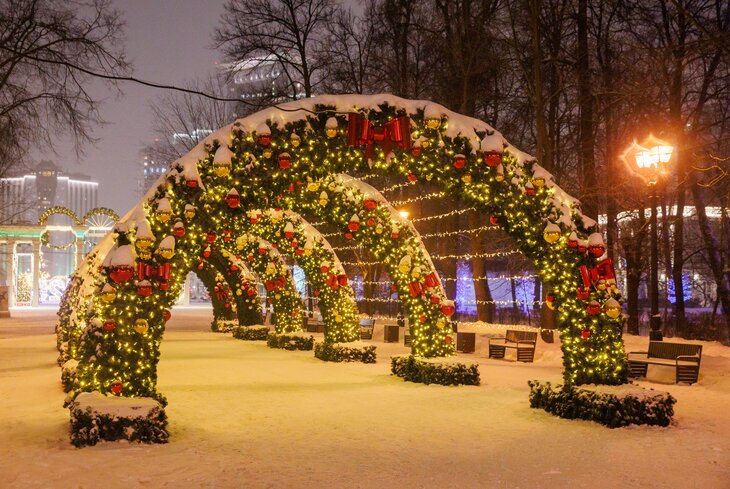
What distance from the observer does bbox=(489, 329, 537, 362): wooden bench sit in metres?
17.6

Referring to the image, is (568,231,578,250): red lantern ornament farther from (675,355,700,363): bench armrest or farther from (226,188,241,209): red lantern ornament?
(675,355,700,363): bench armrest

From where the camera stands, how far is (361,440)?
8336 millimetres

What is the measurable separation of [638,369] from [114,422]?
10.5m

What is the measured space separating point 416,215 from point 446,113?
19.5 m

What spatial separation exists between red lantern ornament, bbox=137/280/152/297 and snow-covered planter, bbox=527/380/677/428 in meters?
5.96

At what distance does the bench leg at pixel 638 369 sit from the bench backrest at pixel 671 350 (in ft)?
1.83

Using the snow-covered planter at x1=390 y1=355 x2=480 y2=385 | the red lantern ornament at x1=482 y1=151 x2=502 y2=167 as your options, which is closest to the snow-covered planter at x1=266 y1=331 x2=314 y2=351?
the snow-covered planter at x1=390 y1=355 x2=480 y2=385

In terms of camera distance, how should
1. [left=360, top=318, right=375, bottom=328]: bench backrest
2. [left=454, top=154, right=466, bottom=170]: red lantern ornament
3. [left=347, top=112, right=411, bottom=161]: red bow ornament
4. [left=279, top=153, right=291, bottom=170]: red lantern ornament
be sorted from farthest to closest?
1. [left=360, top=318, right=375, bottom=328]: bench backrest
2. [left=454, top=154, right=466, bottom=170]: red lantern ornament
3. [left=347, top=112, right=411, bottom=161]: red bow ornament
4. [left=279, top=153, right=291, bottom=170]: red lantern ornament

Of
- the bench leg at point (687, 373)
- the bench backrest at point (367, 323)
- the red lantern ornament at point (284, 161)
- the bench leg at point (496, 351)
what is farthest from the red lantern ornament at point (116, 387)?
the bench backrest at point (367, 323)

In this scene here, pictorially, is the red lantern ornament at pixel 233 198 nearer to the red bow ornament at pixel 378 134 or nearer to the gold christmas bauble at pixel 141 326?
the red bow ornament at pixel 378 134

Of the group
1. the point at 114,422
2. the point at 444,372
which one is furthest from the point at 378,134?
the point at 444,372

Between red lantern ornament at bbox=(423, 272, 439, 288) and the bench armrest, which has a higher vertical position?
red lantern ornament at bbox=(423, 272, 439, 288)

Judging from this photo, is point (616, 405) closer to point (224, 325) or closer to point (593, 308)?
point (593, 308)

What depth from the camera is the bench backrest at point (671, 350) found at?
13.6 metres
